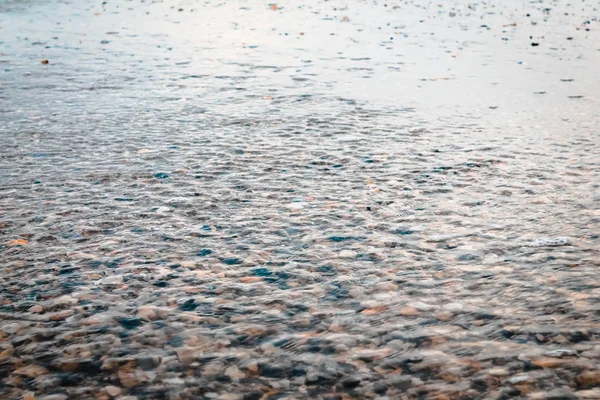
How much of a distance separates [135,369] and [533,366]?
88.5 inches

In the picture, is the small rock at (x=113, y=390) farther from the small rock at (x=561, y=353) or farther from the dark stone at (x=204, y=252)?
the small rock at (x=561, y=353)

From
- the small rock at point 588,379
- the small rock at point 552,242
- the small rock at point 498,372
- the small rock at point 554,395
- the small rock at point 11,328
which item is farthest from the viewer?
the small rock at point 552,242

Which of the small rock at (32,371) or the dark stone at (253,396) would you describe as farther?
the small rock at (32,371)

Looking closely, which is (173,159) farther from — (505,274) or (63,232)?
(505,274)

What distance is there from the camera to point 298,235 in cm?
520

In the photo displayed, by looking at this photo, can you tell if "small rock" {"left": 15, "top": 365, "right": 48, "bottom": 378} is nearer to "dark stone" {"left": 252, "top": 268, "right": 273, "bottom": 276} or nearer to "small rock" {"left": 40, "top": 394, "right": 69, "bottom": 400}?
"small rock" {"left": 40, "top": 394, "right": 69, "bottom": 400}

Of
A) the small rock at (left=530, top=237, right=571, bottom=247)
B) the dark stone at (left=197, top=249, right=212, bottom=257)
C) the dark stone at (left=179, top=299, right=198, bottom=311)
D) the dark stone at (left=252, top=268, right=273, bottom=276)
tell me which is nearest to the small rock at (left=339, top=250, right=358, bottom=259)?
the dark stone at (left=252, top=268, right=273, bottom=276)

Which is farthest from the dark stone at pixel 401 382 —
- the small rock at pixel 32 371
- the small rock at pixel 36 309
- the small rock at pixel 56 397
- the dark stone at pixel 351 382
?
the small rock at pixel 36 309

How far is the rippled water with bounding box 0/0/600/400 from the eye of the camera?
139 inches

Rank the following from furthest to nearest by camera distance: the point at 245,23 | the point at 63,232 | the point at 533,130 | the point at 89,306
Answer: the point at 245,23
the point at 533,130
the point at 63,232
the point at 89,306

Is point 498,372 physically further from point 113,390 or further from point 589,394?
point 113,390

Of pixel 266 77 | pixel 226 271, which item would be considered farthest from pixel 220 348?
pixel 266 77

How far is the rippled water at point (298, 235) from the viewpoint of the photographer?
11.6ft

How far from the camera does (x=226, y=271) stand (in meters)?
4.59
